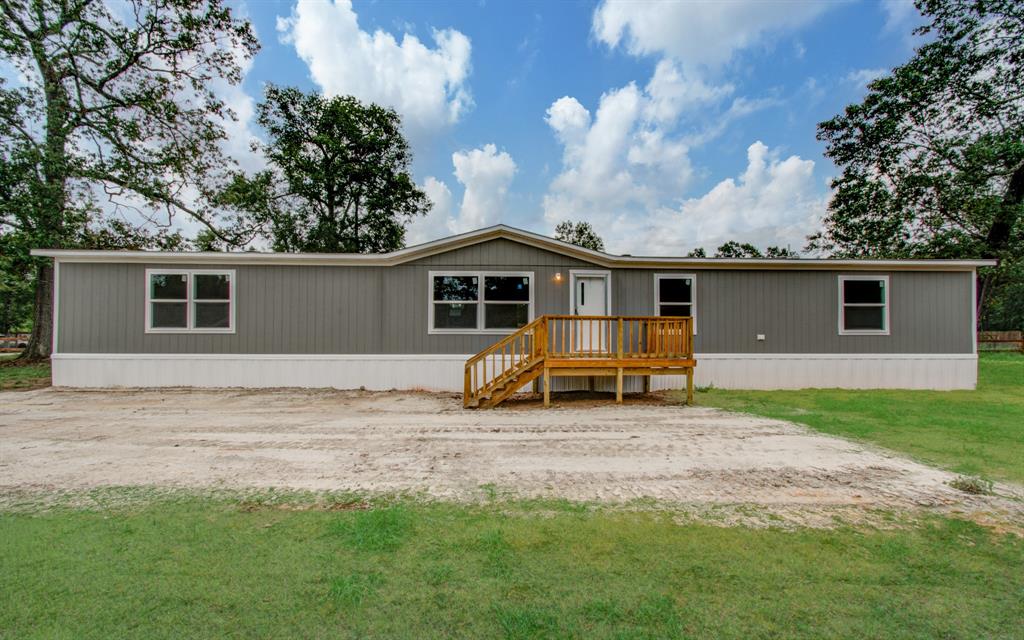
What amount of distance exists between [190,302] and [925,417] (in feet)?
45.1

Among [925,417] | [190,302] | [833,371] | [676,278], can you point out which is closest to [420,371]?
[190,302]

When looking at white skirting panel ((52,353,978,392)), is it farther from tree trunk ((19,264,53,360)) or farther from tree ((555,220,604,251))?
tree ((555,220,604,251))

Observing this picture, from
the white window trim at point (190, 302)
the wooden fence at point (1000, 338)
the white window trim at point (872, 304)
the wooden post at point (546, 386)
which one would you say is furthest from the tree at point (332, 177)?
the wooden fence at point (1000, 338)

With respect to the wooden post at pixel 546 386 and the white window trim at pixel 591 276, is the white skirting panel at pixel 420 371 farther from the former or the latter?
the wooden post at pixel 546 386

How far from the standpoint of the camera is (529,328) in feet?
25.5

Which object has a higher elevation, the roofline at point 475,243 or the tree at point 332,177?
the tree at point 332,177

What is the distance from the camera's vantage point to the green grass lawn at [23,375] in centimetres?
949

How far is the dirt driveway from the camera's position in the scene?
3.60 m

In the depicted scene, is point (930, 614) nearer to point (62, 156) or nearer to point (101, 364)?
point (101, 364)

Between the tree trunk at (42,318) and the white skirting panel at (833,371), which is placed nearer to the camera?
the white skirting panel at (833,371)

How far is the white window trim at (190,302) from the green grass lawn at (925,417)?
32.8 feet

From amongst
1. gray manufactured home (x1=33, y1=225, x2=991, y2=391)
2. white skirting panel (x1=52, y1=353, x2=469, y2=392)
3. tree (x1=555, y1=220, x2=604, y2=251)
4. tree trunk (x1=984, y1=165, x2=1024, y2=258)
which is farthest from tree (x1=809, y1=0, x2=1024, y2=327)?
white skirting panel (x1=52, y1=353, x2=469, y2=392)

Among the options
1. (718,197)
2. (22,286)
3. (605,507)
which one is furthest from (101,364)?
(718,197)

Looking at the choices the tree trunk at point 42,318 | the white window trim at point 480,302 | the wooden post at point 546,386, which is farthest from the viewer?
the tree trunk at point 42,318
